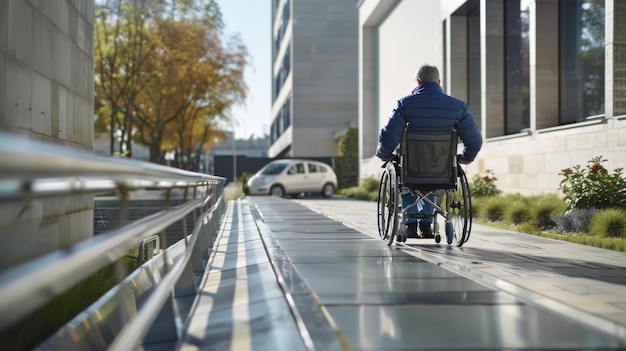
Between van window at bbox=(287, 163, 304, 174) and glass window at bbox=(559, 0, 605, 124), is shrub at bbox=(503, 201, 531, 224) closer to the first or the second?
glass window at bbox=(559, 0, 605, 124)

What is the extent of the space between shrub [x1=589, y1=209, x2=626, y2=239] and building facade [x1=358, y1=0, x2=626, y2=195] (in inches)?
84.1

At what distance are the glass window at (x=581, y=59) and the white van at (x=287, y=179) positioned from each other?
1575cm

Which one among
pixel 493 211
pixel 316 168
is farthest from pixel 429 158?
→ pixel 316 168

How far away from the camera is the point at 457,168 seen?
25.7ft

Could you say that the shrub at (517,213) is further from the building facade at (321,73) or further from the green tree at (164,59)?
the building facade at (321,73)

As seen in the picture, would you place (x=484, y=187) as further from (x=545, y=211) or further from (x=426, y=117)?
(x=426, y=117)

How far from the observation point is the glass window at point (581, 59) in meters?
14.6

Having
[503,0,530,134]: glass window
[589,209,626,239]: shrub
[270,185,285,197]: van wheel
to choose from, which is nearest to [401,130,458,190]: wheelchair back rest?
[589,209,626,239]: shrub

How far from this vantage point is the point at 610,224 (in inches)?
372

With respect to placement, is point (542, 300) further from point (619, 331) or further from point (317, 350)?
point (317, 350)

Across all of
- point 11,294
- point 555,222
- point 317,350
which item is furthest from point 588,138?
point 11,294

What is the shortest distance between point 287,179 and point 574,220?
2016 centimetres

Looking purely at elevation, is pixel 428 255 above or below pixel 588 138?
below

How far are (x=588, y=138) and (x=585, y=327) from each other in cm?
963
